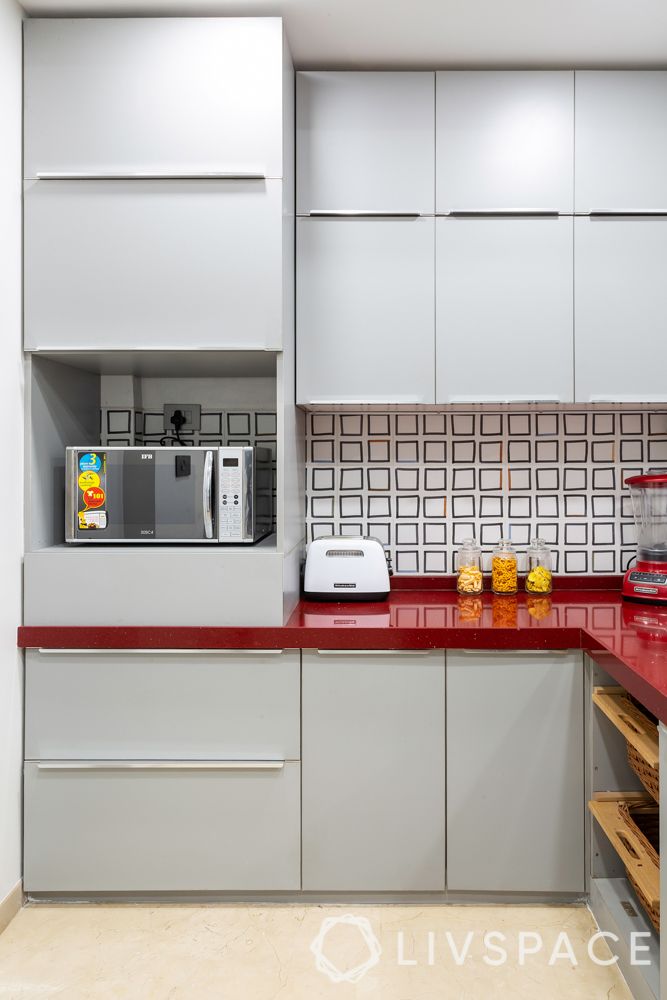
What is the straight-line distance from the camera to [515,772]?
1.93 m

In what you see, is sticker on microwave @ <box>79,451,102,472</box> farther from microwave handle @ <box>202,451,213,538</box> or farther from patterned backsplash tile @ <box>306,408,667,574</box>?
Result: patterned backsplash tile @ <box>306,408,667,574</box>

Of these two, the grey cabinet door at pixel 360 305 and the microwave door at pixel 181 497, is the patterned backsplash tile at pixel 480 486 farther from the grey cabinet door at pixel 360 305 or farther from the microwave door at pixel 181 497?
the microwave door at pixel 181 497

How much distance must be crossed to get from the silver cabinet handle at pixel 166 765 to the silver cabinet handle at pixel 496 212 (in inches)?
67.7

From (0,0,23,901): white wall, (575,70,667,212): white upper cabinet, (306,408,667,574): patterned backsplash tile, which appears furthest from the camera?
(306,408,667,574): patterned backsplash tile

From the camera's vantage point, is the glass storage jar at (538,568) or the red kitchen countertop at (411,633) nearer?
the red kitchen countertop at (411,633)

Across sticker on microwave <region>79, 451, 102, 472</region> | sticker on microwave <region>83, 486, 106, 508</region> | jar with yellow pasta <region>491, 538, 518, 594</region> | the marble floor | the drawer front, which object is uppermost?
sticker on microwave <region>79, 451, 102, 472</region>

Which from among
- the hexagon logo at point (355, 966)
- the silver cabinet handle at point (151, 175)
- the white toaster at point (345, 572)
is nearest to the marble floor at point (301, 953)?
the hexagon logo at point (355, 966)

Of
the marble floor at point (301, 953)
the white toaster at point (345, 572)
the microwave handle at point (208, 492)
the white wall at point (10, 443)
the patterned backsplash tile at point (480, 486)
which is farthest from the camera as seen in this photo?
the patterned backsplash tile at point (480, 486)

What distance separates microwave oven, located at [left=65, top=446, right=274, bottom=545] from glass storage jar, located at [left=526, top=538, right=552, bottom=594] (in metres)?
1.04

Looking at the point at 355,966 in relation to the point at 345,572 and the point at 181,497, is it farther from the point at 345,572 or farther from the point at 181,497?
the point at 181,497

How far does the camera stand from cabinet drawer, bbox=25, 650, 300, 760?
6.33 ft

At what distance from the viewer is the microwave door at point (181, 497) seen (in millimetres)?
1978

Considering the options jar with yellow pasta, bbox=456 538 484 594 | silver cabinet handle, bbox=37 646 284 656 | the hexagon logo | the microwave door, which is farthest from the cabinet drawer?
jar with yellow pasta, bbox=456 538 484 594

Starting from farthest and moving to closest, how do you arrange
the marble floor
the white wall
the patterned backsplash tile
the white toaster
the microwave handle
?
the patterned backsplash tile, the white toaster, the microwave handle, the white wall, the marble floor
